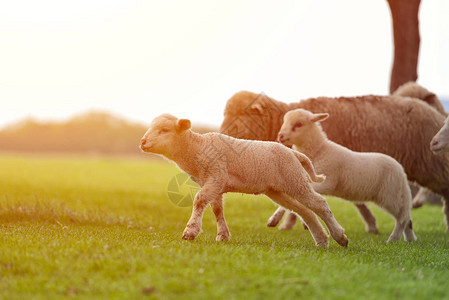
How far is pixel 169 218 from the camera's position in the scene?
955 cm

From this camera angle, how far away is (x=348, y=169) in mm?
6953

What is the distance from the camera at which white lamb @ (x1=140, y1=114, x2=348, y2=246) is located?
553 centimetres

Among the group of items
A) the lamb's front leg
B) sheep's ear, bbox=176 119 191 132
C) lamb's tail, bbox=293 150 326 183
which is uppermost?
sheep's ear, bbox=176 119 191 132

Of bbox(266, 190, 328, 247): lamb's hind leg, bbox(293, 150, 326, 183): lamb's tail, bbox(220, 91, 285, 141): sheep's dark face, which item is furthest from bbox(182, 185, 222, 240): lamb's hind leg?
bbox(220, 91, 285, 141): sheep's dark face

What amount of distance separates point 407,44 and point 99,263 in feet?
35.1

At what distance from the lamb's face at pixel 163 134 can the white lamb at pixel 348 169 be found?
1715mm

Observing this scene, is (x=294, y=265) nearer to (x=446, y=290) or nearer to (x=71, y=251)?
(x=446, y=290)

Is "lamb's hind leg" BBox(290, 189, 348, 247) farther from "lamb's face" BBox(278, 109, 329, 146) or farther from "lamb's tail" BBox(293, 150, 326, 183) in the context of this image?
"lamb's face" BBox(278, 109, 329, 146)

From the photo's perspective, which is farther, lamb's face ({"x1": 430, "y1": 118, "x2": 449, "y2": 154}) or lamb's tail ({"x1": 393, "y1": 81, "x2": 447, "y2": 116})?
lamb's tail ({"x1": 393, "y1": 81, "x2": 447, "y2": 116})

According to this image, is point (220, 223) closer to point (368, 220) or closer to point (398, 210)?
point (398, 210)

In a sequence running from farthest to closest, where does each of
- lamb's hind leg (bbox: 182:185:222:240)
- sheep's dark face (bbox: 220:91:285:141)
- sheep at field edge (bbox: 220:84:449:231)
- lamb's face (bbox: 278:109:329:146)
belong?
sheep at field edge (bbox: 220:84:449:231) → sheep's dark face (bbox: 220:91:285:141) → lamb's face (bbox: 278:109:329:146) → lamb's hind leg (bbox: 182:185:222:240)

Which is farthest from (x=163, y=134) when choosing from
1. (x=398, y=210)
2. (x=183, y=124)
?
(x=398, y=210)

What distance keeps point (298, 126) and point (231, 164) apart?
1696 mm

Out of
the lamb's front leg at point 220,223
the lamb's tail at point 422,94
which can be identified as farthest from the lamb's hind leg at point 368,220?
the lamb's front leg at point 220,223
